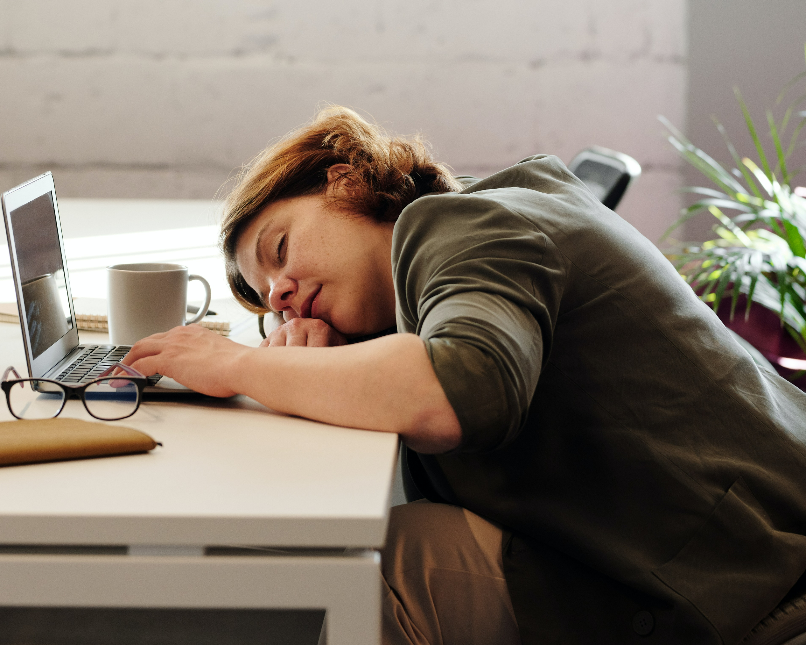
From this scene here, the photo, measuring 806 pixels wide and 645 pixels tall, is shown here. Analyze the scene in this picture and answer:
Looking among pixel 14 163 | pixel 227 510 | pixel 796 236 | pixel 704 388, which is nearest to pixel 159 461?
pixel 227 510

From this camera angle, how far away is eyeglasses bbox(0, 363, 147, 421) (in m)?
0.77

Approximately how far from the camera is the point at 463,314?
682 millimetres

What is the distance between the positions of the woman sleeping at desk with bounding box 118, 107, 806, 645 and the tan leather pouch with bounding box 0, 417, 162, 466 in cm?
15

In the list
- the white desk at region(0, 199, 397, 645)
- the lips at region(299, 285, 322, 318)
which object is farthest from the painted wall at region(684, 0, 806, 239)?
the white desk at region(0, 199, 397, 645)

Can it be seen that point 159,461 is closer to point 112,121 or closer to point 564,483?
point 564,483

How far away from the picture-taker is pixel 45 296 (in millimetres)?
968

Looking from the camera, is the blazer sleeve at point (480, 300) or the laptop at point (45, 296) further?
the laptop at point (45, 296)

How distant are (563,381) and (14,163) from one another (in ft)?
12.4

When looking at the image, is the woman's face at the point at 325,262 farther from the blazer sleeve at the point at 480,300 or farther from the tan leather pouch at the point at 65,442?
the tan leather pouch at the point at 65,442

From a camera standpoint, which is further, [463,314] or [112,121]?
[112,121]

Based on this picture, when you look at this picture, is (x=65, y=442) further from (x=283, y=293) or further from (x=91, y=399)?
(x=283, y=293)

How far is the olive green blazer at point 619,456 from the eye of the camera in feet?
2.64

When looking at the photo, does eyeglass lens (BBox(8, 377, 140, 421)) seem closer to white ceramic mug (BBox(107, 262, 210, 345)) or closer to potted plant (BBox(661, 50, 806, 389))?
white ceramic mug (BBox(107, 262, 210, 345))

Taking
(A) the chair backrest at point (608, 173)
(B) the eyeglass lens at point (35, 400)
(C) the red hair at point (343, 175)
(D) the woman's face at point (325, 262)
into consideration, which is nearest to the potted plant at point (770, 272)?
(A) the chair backrest at point (608, 173)
